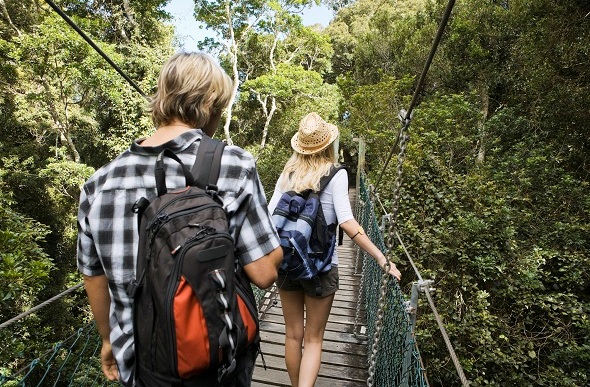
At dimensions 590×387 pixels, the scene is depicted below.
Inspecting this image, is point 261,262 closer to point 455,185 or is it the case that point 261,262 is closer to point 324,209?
point 324,209

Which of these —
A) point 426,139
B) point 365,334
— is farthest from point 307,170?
point 426,139

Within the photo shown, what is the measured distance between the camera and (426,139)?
238 inches

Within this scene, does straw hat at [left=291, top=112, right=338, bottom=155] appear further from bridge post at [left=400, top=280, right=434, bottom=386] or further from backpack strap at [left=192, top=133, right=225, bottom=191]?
backpack strap at [left=192, top=133, right=225, bottom=191]

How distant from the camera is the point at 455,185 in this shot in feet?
16.7

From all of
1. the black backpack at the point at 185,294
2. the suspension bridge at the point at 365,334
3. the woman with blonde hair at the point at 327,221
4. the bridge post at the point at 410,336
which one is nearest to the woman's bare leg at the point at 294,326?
the woman with blonde hair at the point at 327,221

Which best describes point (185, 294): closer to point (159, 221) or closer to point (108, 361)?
point (159, 221)

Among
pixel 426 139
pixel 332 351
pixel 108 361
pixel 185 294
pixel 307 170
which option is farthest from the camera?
pixel 426 139

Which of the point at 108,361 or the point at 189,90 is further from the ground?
the point at 189,90

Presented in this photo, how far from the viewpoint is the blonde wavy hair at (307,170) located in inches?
53.7

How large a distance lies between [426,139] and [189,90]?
5.80 m

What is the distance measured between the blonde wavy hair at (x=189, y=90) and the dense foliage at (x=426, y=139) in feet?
11.2

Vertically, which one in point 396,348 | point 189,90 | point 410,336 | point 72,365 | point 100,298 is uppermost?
point 189,90

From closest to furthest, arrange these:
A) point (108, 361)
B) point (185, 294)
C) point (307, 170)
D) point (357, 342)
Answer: point (185, 294) < point (108, 361) < point (307, 170) < point (357, 342)

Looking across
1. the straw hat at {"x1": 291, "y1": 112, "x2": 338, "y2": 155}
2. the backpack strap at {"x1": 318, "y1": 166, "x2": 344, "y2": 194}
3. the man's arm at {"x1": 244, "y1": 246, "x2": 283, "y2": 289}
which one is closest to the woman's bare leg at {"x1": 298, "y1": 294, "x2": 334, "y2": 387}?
the backpack strap at {"x1": 318, "y1": 166, "x2": 344, "y2": 194}
